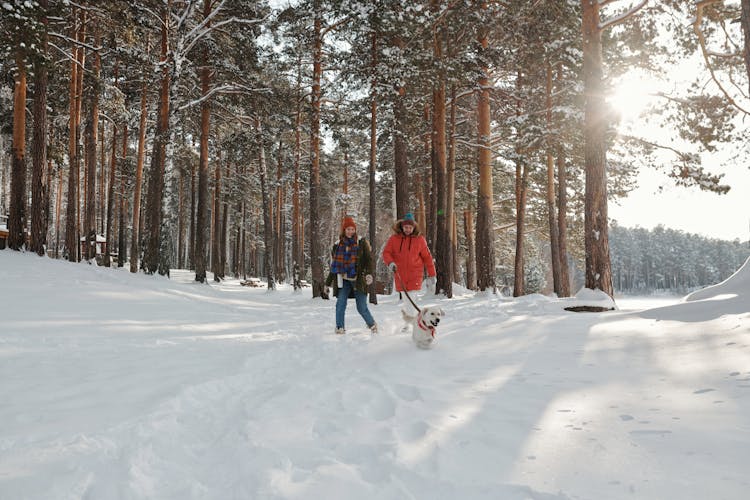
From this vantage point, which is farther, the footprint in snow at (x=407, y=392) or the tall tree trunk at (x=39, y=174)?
the tall tree trunk at (x=39, y=174)

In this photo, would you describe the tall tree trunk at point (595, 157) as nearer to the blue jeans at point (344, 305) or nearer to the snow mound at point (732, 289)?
the snow mound at point (732, 289)

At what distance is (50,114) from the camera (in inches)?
741

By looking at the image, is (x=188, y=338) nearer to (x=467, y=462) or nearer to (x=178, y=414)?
(x=178, y=414)

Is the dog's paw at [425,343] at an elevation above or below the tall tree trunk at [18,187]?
below

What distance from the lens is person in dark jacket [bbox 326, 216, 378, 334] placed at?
6.95 meters

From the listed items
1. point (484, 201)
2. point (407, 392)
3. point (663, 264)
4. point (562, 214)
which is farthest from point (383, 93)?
point (663, 264)

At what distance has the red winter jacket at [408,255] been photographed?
A: 6.68 metres

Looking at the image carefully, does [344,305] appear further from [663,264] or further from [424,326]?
[663,264]

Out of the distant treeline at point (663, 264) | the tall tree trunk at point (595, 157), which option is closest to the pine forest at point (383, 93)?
the tall tree trunk at point (595, 157)

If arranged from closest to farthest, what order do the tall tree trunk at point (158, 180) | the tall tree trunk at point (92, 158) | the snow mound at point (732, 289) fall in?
the snow mound at point (732, 289)
the tall tree trunk at point (158, 180)
the tall tree trunk at point (92, 158)

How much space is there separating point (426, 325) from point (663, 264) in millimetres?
125917

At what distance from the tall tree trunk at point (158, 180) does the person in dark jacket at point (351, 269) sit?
28.6 ft

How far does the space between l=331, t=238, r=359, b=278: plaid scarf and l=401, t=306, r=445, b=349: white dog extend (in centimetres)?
215

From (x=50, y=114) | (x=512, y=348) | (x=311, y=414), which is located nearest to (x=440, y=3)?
(x=512, y=348)
